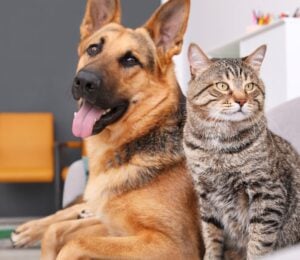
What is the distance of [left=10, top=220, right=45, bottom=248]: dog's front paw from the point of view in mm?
2176

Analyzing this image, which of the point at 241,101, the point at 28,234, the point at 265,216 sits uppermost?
the point at 241,101

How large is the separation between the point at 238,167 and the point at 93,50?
77 centimetres

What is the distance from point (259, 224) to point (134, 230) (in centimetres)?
45

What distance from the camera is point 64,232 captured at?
1.91 metres

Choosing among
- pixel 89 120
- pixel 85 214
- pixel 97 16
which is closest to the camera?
pixel 89 120

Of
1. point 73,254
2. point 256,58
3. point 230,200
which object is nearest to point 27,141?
point 73,254

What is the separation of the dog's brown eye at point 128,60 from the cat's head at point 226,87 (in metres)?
0.31

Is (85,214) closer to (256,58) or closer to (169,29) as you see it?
(169,29)

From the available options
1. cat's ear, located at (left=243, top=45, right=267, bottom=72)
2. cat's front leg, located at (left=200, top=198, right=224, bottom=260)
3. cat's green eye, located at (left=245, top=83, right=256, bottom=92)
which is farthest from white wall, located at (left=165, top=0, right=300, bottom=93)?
cat's front leg, located at (left=200, top=198, right=224, bottom=260)

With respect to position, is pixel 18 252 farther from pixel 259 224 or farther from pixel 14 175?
pixel 14 175

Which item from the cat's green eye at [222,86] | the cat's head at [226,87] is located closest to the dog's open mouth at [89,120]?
the cat's head at [226,87]

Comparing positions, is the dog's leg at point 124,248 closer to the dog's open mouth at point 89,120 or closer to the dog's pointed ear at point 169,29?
the dog's open mouth at point 89,120

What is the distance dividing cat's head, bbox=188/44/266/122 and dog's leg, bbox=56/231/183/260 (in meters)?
0.40

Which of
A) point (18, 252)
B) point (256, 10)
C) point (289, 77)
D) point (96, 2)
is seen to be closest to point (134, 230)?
point (96, 2)
